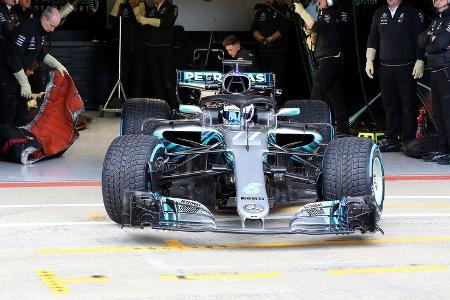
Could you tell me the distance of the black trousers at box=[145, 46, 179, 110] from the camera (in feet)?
68.0

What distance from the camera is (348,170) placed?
996 centimetres

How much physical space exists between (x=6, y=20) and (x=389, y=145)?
5283 millimetres

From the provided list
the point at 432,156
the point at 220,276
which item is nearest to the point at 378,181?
the point at 220,276

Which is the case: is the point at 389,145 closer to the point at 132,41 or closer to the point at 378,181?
the point at 378,181

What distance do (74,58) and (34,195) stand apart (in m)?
9.28

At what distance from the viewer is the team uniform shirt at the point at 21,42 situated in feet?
49.1

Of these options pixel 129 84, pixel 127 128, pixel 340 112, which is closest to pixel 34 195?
pixel 127 128

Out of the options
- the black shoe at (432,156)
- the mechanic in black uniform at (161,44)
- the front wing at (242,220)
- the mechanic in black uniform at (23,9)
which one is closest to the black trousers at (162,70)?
the mechanic in black uniform at (161,44)

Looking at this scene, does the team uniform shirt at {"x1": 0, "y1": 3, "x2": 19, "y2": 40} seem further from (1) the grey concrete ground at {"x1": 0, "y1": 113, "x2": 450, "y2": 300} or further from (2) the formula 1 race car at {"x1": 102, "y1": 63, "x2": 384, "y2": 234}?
(2) the formula 1 race car at {"x1": 102, "y1": 63, "x2": 384, "y2": 234}

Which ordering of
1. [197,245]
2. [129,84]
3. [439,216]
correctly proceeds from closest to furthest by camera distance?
[197,245] → [439,216] → [129,84]

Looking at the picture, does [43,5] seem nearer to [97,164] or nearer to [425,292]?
[97,164]

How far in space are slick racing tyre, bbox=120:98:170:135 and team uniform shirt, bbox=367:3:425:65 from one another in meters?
4.58

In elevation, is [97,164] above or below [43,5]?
below

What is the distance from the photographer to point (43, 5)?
71.5 ft
